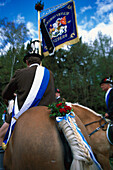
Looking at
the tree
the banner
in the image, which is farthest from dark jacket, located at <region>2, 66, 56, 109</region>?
the tree

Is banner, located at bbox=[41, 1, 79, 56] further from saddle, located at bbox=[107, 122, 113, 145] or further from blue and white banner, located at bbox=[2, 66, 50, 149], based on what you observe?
blue and white banner, located at bbox=[2, 66, 50, 149]

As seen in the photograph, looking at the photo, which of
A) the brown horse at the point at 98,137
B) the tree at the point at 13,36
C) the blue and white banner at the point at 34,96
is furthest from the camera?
the tree at the point at 13,36

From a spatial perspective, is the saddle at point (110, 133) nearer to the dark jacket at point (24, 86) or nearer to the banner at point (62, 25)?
the dark jacket at point (24, 86)

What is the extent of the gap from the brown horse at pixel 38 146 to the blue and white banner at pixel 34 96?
435mm

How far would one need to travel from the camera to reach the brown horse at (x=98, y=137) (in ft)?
11.2

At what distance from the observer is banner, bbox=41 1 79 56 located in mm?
6277

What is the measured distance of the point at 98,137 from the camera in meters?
3.69

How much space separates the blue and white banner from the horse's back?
1.43 feet

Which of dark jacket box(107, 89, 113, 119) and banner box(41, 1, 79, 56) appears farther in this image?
banner box(41, 1, 79, 56)

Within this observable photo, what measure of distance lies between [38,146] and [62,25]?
6.22 m

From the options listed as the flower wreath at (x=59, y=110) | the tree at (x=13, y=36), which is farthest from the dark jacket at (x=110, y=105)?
the tree at (x=13, y=36)

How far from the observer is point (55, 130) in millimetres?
1408

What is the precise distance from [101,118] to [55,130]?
2.94 m

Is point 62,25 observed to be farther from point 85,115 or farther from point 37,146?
point 37,146
